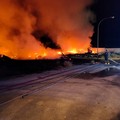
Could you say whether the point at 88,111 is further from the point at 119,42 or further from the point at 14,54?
the point at 119,42

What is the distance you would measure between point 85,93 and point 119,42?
80061 millimetres

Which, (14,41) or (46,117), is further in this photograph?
(14,41)

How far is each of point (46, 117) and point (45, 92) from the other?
4.32 m

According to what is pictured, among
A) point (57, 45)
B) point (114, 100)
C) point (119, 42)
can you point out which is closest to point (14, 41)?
point (57, 45)

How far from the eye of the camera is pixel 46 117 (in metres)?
9.77

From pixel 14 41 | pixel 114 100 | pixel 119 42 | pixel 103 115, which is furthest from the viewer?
pixel 119 42

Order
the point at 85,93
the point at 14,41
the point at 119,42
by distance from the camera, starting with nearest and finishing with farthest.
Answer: the point at 85,93 → the point at 14,41 → the point at 119,42

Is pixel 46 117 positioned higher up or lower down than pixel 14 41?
lower down

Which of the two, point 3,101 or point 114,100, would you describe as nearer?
point 3,101

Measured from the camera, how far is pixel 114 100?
13.5m

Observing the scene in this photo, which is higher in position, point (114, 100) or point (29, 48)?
point (29, 48)

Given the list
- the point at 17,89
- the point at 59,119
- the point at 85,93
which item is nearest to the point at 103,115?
the point at 59,119

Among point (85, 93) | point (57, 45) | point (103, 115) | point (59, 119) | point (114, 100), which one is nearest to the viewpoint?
point (59, 119)

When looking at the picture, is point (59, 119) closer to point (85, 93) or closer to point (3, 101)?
point (3, 101)
